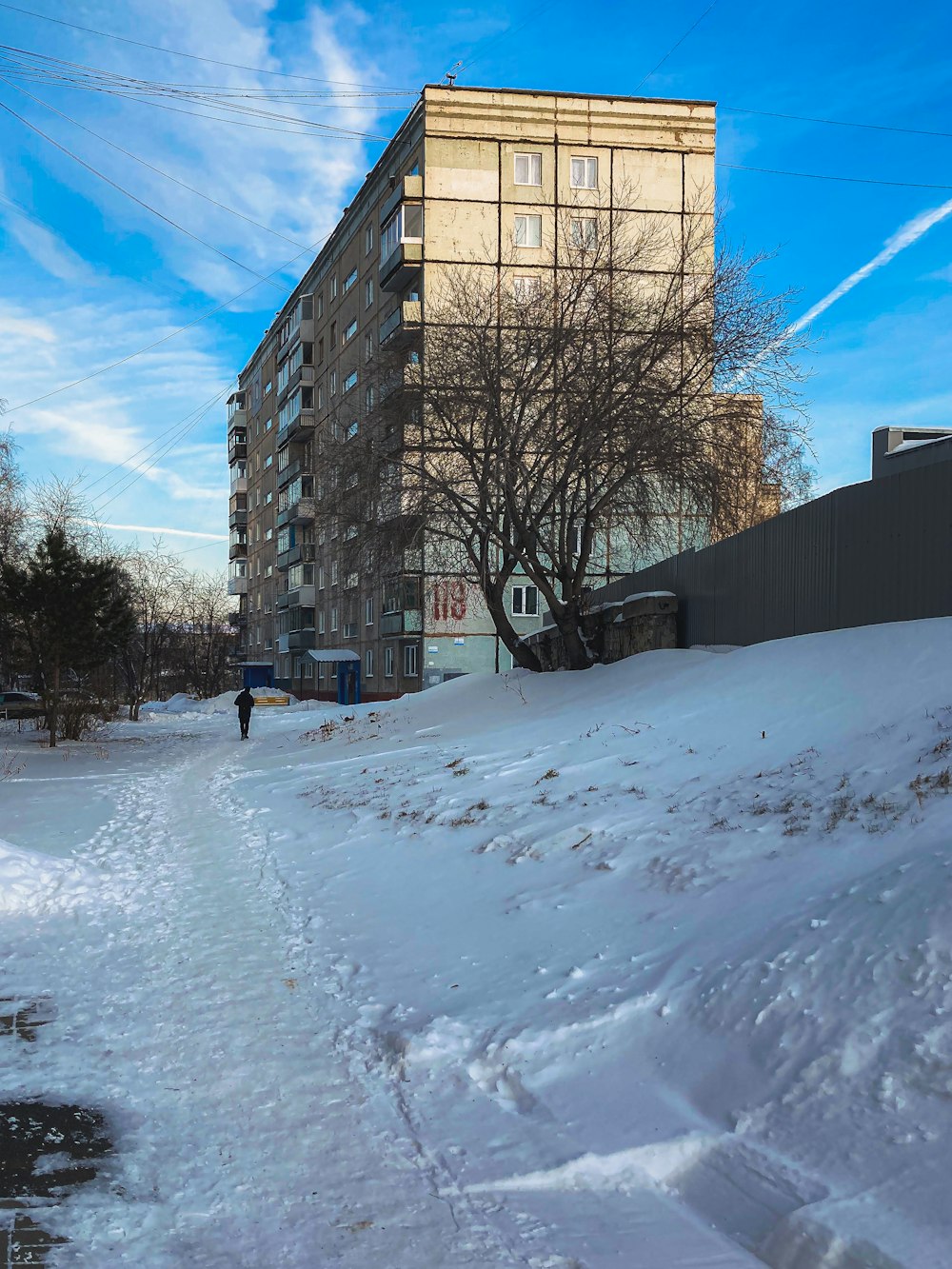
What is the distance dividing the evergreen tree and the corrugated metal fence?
17095 mm

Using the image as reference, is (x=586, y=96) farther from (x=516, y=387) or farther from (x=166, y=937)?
(x=166, y=937)

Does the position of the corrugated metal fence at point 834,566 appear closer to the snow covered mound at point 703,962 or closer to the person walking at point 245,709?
the snow covered mound at point 703,962

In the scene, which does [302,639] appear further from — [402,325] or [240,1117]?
[240,1117]

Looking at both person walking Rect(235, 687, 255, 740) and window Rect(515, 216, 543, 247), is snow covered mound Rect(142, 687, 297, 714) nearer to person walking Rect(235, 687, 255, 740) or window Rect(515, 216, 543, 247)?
person walking Rect(235, 687, 255, 740)

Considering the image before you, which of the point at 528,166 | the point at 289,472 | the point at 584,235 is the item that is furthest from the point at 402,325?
the point at 289,472

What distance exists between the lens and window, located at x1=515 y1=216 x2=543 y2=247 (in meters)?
40.6

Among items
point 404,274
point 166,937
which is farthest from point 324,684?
point 166,937

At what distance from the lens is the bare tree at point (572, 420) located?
18078 millimetres

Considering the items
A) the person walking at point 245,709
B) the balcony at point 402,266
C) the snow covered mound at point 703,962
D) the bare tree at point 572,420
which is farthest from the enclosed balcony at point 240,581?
the snow covered mound at point 703,962

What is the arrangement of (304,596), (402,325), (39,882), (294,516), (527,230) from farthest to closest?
(294,516), (304,596), (527,230), (402,325), (39,882)

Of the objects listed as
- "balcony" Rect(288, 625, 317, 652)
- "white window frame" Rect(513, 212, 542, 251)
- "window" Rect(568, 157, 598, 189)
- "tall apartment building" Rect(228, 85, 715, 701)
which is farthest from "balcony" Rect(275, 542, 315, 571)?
"window" Rect(568, 157, 598, 189)

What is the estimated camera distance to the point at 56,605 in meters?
27.6

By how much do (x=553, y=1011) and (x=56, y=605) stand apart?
25.3 metres

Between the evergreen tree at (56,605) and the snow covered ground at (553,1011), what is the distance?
18.0m
